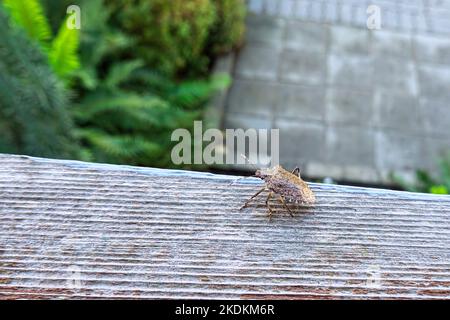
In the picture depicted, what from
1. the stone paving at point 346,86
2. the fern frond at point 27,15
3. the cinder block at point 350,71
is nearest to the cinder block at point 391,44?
the stone paving at point 346,86

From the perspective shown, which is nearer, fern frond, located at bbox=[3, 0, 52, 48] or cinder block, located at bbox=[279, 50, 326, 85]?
fern frond, located at bbox=[3, 0, 52, 48]

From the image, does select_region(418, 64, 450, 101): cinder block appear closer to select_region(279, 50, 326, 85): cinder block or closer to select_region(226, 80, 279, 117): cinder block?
select_region(279, 50, 326, 85): cinder block

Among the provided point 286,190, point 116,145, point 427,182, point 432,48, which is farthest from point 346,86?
point 286,190

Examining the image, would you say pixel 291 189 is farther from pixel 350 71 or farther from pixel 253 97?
pixel 350 71

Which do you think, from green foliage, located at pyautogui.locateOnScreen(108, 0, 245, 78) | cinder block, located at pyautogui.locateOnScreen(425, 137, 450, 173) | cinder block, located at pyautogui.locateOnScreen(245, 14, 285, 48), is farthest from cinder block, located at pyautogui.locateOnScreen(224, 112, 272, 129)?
cinder block, located at pyautogui.locateOnScreen(425, 137, 450, 173)

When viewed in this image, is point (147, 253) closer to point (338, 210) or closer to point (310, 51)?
point (338, 210)
